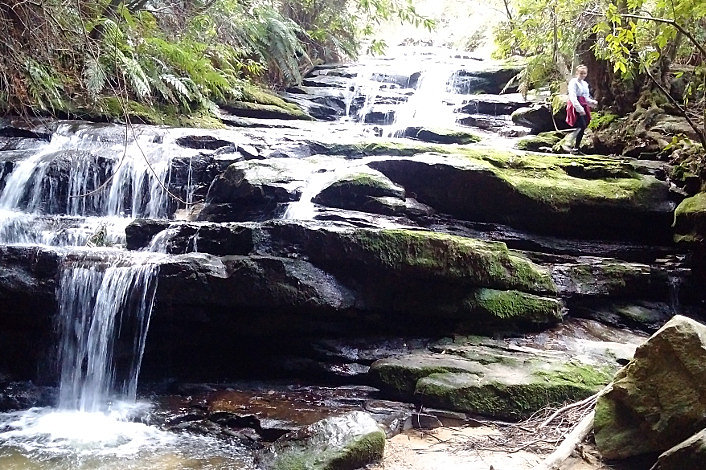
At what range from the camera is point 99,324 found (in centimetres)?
536

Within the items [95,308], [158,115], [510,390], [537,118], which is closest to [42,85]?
[158,115]

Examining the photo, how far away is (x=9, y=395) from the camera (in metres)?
5.18

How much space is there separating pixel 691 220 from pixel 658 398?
3994 mm

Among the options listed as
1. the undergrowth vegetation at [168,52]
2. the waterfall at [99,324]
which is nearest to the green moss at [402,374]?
the waterfall at [99,324]

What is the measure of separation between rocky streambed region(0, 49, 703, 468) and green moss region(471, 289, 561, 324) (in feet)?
0.07

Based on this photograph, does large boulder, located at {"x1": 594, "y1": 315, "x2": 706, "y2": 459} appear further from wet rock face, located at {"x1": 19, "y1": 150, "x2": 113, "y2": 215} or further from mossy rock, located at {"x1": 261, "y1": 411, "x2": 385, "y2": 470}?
wet rock face, located at {"x1": 19, "y1": 150, "x2": 113, "y2": 215}

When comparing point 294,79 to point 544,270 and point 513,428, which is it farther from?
point 513,428

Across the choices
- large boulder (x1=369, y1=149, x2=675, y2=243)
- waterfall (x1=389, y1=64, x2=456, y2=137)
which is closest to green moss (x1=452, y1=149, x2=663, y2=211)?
large boulder (x1=369, y1=149, x2=675, y2=243)

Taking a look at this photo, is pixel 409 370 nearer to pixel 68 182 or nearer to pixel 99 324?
pixel 99 324

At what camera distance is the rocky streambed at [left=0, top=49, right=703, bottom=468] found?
466 cm

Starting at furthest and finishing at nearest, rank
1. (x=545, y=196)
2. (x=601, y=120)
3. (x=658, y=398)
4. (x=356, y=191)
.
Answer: (x=601, y=120), (x=356, y=191), (x=545, y=196), (x=658, y=398)

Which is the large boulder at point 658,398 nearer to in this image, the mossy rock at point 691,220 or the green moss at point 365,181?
the mossy rock at point 691,220

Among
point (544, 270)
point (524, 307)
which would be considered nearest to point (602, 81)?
point (544, 270)

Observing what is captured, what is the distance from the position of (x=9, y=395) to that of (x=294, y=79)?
1095 cm
